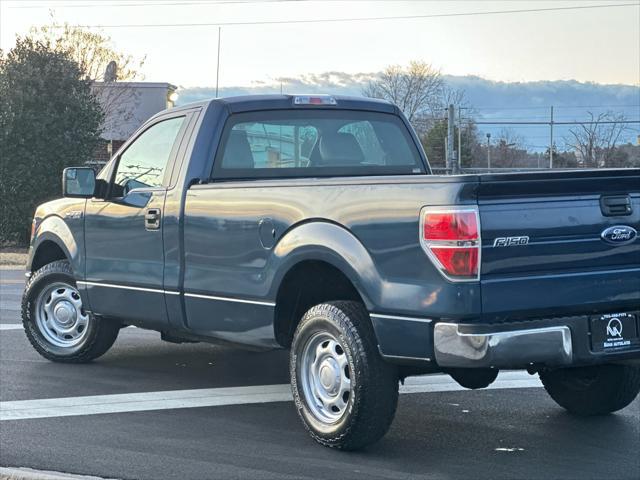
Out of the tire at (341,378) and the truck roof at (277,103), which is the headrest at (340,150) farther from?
the tire at (341,378)

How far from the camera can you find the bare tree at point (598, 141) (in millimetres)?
26469

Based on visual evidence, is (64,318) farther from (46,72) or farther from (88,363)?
(46,72)

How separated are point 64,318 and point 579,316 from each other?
188 inches

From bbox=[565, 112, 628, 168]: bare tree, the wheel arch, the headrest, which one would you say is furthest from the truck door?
bbox=[565, 112, 628, 168]: bare tree

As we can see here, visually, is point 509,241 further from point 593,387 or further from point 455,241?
point 593,387

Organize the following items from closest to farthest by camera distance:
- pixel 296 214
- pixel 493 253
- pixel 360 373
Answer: pixel 493 253, pixel 360 373, pixel 296 214

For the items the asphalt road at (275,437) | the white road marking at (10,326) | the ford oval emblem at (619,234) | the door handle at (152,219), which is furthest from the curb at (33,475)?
the white road marking at (10,326)

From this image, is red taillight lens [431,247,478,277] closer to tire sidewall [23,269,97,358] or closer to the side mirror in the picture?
the side mirror

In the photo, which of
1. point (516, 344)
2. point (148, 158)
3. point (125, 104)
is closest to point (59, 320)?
point (148, 158)

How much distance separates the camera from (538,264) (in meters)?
5.46

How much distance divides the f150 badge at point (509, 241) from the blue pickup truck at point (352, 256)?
0.05 feet

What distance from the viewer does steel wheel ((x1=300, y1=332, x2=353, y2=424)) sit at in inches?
235

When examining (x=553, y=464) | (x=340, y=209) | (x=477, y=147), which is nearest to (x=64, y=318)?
(x=340, y=209)

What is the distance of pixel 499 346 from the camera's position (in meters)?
5.30
